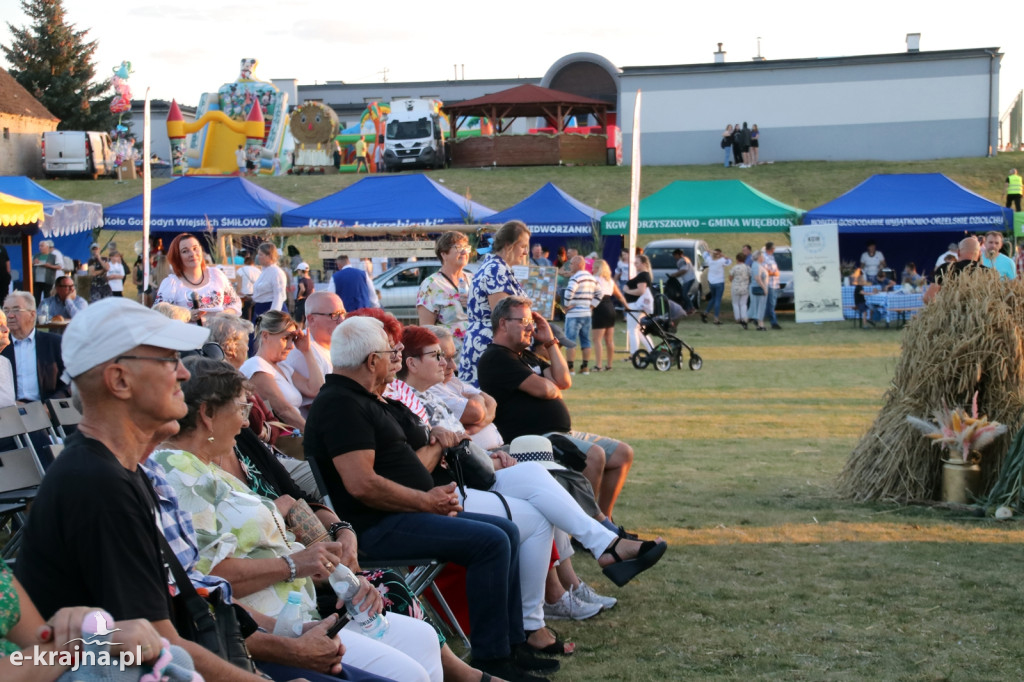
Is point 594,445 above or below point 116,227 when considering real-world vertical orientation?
below

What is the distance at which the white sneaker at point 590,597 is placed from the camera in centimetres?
499

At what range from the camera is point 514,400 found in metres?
5.71

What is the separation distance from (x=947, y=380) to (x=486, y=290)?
2.99 metres

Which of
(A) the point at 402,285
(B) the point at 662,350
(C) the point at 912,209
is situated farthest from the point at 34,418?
(C) the point at 912,209

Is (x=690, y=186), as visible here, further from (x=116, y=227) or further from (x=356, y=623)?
(x=356, y=623)

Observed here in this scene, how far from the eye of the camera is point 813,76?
40562 millimetres

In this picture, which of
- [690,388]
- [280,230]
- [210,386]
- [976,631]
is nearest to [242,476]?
[210,386]

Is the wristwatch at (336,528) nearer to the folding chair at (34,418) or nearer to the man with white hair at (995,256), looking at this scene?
the folding chair at (34,418)

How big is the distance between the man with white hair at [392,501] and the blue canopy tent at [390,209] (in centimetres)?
1569

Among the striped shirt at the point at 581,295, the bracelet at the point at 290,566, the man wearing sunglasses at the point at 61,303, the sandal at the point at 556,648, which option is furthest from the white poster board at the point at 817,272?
the bracelet at the point at 290,566

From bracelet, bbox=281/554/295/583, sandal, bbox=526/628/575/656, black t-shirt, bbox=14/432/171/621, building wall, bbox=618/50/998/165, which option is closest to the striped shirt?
sandal, bbox=526/628/575/656

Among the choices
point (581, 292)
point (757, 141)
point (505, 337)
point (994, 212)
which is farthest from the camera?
point (757, 141)

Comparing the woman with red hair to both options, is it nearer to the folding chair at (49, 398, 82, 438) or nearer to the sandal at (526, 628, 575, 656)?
the folding chair at (49, 398, 82, 438)

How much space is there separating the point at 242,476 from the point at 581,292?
11547mm
